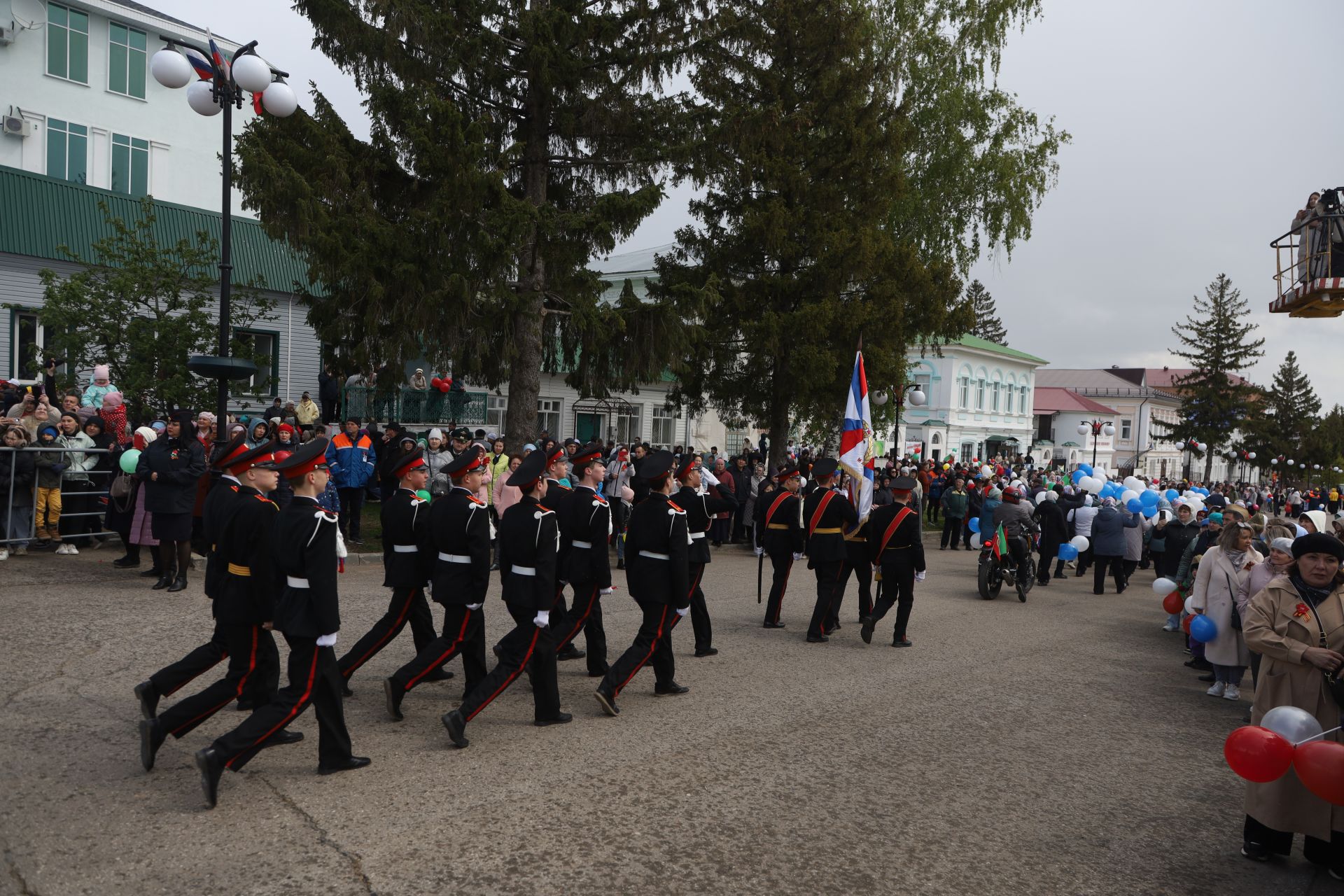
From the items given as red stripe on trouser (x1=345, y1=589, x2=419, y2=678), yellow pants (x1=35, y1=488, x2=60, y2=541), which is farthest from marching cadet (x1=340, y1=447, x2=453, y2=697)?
yellow pants (x1=35, y1=488, x2=60, y2=541)

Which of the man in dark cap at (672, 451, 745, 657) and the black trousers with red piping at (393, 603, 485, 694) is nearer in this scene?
the black trousers with red piping at (393, 603, 485, 694)

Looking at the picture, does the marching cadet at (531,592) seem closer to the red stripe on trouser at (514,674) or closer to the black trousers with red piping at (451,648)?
the red stripe on trouser at (514,674)

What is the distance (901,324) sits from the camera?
84.9 ft

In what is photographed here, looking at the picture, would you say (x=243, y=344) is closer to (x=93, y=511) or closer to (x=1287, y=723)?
(x=93, y=511)

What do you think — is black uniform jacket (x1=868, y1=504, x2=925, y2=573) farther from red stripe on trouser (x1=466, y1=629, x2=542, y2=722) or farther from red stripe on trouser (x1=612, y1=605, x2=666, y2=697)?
red stripe on trouser (x1=466, y1=629, x2=542, y2=722)

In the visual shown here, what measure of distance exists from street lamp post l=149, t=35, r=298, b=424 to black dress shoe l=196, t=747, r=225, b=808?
283 inches

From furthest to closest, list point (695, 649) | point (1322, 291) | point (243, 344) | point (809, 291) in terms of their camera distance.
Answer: point (809, 291) → point (243, 344) → point (1322, 291) → point (695, 649)

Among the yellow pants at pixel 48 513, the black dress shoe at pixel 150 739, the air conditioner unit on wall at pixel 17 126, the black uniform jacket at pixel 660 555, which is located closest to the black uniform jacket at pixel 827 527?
the black uniform jacket at pixel 660 555

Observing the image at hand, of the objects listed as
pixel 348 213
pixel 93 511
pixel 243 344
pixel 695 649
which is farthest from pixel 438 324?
pixel 695 649

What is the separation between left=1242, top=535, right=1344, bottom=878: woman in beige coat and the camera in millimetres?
5145

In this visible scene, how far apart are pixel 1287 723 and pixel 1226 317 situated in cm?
7704

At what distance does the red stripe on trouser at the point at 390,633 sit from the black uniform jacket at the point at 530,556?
0.86 metres

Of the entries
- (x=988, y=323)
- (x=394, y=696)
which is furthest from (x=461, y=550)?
(x=988, y=323)

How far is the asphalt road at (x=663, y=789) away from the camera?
4.71 m
